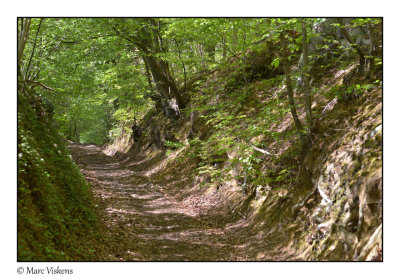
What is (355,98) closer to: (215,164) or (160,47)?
(215,164)

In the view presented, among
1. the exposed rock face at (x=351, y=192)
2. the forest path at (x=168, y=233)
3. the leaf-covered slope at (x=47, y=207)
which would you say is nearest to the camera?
the leaf-covered slope at (x=47, y=207)

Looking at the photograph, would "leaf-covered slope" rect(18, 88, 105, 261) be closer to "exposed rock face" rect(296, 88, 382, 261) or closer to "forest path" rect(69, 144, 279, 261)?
"forest path" rect(69, 144, 279, 261)

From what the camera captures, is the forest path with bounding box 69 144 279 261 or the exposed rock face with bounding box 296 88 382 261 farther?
the forest path with bounding box 69 144 279 261

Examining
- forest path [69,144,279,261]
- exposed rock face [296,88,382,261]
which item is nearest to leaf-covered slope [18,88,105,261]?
forest path [69,144,279,261]

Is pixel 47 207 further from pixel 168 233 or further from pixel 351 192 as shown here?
pixel 351 192

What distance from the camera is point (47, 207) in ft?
15.1

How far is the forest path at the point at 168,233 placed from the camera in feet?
18.8

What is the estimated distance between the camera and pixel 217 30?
9.27 m

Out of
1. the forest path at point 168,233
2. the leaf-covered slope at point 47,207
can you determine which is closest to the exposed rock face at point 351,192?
the forest path at point 168,233

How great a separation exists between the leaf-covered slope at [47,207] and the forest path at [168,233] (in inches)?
26.1

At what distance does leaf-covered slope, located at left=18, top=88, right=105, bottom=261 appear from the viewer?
3.85m

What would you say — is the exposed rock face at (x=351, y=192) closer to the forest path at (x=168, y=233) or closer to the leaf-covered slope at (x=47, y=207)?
the forest path at (x=168, y=233)

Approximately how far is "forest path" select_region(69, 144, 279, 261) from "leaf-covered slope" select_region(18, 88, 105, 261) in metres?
0.66

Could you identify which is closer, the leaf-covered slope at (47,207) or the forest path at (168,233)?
the leaf-covered slope at (47,207)
